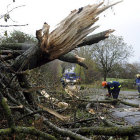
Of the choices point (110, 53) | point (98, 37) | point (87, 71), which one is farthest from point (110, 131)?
point (110, 53)

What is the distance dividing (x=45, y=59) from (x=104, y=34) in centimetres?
111

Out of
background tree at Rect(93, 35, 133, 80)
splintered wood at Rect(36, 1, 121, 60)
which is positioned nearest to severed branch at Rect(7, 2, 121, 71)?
splintered wood at Rect(36, 1, 121, 60)

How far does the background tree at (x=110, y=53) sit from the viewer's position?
28.0m

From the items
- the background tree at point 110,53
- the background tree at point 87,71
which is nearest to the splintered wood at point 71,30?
the background tree at point 87,71

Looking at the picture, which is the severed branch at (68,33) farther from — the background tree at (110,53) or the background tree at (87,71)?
the background tree at (110,53)

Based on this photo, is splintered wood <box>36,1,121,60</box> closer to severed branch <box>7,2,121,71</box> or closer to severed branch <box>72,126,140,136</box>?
severed branch <box>7,2,121,71</box>

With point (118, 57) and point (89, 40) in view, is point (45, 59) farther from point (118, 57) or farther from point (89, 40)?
point (118, 57)

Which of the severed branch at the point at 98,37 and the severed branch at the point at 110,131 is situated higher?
the severed branch at the point at 98,37

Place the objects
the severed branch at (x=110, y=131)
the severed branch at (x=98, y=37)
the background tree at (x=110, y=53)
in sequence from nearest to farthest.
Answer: the severed branch at (x=110, y=131) → the severed branch at (x=98, y=37) → the background tree at (x=110, y=53)

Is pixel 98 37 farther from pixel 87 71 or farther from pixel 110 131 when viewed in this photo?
pixel 87 71

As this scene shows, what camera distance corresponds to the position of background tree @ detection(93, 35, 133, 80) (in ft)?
92.0

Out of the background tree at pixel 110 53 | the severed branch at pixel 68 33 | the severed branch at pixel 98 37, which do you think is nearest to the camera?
the severed branch at pixel 68 33

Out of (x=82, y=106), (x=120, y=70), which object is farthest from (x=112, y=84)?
(x=120, y=70)

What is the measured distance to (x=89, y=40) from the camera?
3131 millimetres
